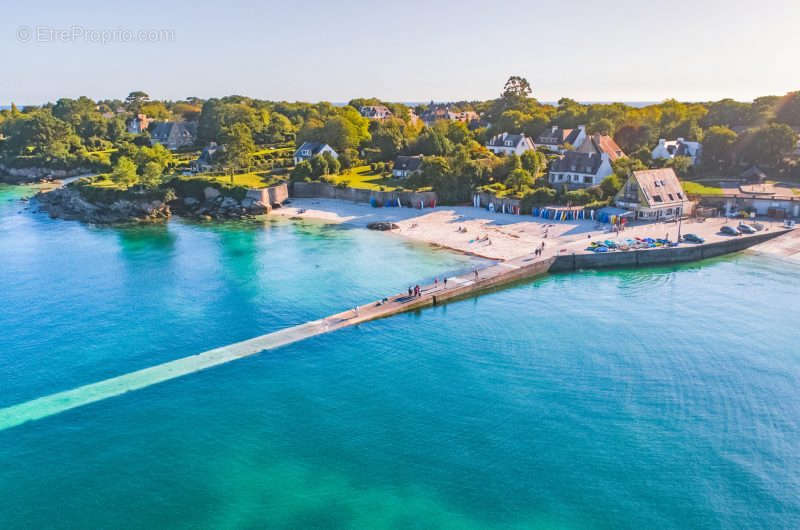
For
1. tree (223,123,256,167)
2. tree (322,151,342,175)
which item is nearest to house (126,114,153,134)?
tree (223,123,256,167)

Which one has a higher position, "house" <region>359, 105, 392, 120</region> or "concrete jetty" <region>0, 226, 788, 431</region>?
"house" <region>359, 105, 392, 120</region>

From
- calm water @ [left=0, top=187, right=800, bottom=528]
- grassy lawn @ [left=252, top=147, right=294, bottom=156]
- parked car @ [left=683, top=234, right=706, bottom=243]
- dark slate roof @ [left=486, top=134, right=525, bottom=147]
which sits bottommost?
calm water @ [left=0, top=187, right=800, bottom=528]

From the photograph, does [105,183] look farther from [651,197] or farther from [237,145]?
[651,197]

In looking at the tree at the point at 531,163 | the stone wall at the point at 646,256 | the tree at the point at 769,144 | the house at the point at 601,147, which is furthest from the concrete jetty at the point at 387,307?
the tree at the point at 531,163

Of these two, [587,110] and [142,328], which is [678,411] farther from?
[587,110]

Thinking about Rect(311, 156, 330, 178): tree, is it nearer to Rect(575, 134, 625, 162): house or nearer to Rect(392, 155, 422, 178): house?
Rect(392, 155, 422, 178): house

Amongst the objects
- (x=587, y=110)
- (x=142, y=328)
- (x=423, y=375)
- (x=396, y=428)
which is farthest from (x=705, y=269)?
(x=587, y=110)

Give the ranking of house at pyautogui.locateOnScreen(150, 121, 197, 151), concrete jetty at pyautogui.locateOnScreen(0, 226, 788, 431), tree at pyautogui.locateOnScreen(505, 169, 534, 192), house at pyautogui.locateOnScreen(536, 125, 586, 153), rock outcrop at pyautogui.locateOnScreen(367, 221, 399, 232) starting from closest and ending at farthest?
concrete jetty at pyautogui.locateOnScreen(0, 226, 788, 431)
rock outcrop at pyautogui.locateOnScreen(367, 221, 399, 232)
tree at pyautogui.locateOnScreen(505, 169, 534, 192)
house at pyautogui.locateOnScreen(536, 125, 586, 153)
house at pyautogui.locateOnScreen(150, 121, 197, 151)
